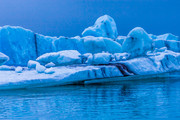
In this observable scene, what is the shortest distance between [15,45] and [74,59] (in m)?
6.88

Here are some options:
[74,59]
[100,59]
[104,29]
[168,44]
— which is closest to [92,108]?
[100,59]

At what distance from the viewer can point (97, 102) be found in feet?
22.0

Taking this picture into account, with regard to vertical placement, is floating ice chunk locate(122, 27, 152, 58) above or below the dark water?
above

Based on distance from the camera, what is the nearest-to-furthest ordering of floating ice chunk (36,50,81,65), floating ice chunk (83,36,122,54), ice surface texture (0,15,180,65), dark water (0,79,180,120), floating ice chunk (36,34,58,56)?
1. dark water (0,79,180,120)
2. floating ice chunk (36,50,81,65)
3. ice surface texture (0,15,180,65)
4. floating ice chunk (83,36,122,54)
5. floating ice chunk (36,34,58,56)

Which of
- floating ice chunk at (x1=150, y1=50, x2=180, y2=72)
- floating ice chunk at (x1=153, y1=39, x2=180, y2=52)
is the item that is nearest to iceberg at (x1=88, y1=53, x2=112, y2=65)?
floating ice chunk at (x1=150, y1=50, x2=180, y2=72)

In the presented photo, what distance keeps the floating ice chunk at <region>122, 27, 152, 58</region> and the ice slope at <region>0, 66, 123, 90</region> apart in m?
3.31

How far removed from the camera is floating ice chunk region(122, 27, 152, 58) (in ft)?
49.5

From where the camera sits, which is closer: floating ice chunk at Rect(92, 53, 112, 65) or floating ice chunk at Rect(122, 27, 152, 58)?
floating ice chunk at Rect(92, 53, 112, 65)

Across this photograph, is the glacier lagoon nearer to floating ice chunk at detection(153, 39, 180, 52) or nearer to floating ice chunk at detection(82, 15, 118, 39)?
floating ice chunk at detection(82, 15, 118, 39)

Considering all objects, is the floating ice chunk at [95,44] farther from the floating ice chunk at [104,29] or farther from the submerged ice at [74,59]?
the floating ice chunk at [104,29]

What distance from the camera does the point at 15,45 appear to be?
743 inches

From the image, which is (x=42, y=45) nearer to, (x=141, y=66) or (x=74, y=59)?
(x=74, y=59)

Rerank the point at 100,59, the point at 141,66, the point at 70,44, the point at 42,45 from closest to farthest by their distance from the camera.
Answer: the point at 100,59 → the point at 141,66 → the point at 42,45 → the point at 70,44

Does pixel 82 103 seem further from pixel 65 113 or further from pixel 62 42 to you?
pixel 62 42
